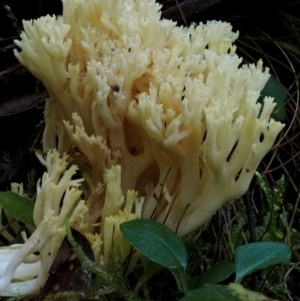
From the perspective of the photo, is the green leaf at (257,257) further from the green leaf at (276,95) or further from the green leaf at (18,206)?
the green leaf at (276,95)

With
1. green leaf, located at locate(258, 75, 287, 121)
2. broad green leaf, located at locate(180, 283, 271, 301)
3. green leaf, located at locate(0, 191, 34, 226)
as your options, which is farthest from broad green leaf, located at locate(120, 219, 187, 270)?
green leaf, located at locate(258, 75, 287, 121)

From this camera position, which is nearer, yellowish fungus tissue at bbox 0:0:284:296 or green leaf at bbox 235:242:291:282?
green leaf at bbox 235:242:291:282

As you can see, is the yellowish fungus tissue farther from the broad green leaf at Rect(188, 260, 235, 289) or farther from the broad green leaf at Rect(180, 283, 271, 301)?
the broad green leaf at Rect(180, 283, 271, 301)

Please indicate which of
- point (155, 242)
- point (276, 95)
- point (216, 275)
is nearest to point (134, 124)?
point (155, 242)

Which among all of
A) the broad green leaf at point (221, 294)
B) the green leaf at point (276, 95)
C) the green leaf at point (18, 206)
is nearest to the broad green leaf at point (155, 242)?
the broad green leaf at point (221, 294)

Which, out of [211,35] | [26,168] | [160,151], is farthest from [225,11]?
[26,168]

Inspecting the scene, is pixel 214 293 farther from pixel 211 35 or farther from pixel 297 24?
pixel 297 24
